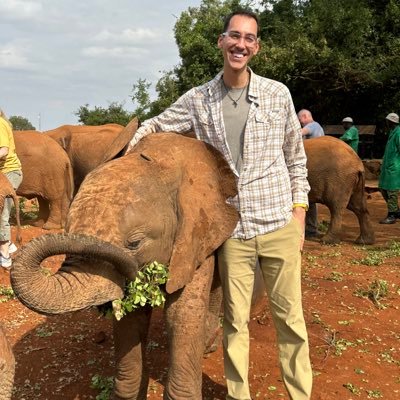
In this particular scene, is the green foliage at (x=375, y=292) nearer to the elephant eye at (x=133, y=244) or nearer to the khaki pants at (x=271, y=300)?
the khaki pants at (x=271, y=300)

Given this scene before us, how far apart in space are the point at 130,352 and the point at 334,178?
21.4ft

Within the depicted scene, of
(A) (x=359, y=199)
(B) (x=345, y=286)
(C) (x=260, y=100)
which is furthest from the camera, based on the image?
(A) (x=359, y=199)

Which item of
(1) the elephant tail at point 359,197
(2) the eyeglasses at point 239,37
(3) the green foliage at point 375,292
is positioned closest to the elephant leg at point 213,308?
(2) the eyeglasses at point 239,37

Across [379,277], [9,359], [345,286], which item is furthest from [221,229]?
[379,277]

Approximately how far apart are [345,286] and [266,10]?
707 inches

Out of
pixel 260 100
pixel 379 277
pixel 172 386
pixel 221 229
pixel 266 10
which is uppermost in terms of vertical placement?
pixel 266 10

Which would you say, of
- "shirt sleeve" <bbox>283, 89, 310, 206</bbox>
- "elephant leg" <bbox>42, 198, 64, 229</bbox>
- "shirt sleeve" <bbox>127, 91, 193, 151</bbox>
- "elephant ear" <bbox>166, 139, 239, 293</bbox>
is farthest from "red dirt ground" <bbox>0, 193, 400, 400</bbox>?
"elephant leg" <bbox>42, 198, 64, 229</bbox>

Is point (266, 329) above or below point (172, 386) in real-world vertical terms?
below

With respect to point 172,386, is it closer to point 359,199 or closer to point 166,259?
point 166,259

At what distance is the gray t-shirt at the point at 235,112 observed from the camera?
Result: 3.24 metres

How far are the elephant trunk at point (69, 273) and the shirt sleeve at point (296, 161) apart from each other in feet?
3.81

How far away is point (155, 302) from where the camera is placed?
300cm

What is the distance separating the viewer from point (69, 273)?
269 centimetres

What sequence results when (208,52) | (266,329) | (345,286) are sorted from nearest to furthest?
1. (266,329)
2. (345,286)
3. (208,52)
